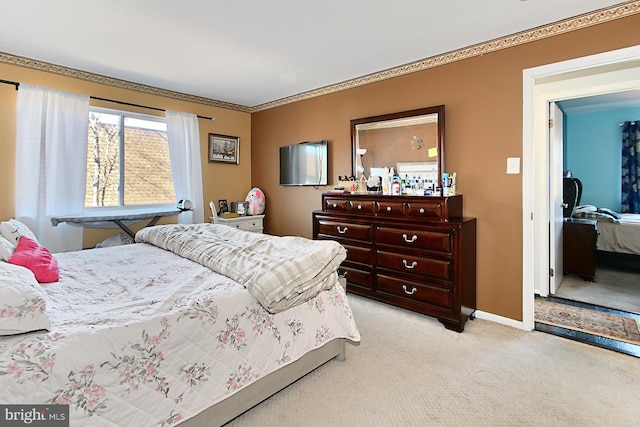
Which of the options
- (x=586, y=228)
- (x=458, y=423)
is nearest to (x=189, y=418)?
(x=458, y=423)

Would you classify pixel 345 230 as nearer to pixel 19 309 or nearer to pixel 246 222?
pixel 246 222

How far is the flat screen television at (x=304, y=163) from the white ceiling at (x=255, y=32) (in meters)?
0.94

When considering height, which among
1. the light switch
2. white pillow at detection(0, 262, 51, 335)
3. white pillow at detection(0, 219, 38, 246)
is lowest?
white pillow at detection(0, 262, 51, 335)

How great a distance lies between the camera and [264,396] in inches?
68.6

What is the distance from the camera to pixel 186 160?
430 centimetres

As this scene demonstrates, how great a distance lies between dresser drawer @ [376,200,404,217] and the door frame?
1010 millimetres

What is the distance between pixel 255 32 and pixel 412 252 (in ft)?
7.56

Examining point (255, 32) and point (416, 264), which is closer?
point (255, 32)

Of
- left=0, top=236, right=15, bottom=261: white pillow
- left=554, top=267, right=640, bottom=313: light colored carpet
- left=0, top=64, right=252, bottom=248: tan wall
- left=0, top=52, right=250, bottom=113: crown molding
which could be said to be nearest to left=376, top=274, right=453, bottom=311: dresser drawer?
left=554, top=267, right=640, bottom=313: light colored carpet

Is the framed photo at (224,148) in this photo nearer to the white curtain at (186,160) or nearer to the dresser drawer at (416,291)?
the white curtain at (186,160)

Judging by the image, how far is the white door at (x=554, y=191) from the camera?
3508mm

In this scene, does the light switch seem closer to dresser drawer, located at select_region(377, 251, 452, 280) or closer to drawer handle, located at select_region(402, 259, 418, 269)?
dresser drawer, located at select_region(377, 251, 452, 280)

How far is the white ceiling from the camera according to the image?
2.26m

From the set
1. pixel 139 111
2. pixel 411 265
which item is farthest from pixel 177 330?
pixel 139 111
